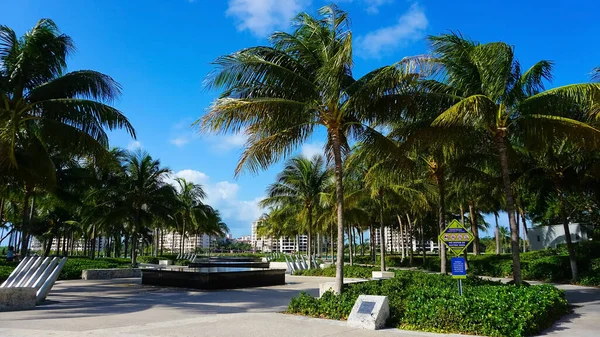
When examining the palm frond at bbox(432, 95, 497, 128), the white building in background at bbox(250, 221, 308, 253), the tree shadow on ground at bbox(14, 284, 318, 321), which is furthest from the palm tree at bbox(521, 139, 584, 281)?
the white building in background at bbox(250, 221, 308, 253)

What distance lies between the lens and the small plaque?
29.5ft

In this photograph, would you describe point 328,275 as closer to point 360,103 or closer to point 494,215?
point 360,103

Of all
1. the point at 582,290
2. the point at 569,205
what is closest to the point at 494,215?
the point at 569,205

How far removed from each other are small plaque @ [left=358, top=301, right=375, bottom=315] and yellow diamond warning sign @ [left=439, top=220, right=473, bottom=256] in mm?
2442

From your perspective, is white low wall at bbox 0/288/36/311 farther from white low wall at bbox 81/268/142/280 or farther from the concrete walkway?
white low wall at bbox 81/268/142/280

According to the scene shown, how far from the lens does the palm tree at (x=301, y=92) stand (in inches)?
433

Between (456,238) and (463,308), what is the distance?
2185 mm

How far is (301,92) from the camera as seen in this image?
39.1 ft

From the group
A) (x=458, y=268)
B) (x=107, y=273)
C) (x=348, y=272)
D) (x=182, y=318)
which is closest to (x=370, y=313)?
(x=458, y=268)

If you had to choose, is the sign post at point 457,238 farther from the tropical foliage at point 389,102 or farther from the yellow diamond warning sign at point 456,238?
the tropical foliage at point 389,102

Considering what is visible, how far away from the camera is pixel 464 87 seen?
13.5 meters

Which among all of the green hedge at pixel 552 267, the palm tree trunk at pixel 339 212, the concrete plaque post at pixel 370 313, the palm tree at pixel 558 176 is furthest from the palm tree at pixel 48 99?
the green hedge at pixel 552 267

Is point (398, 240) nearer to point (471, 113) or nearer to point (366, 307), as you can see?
point (471, 113)

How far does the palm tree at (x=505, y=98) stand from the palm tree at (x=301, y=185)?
14.2 metres
